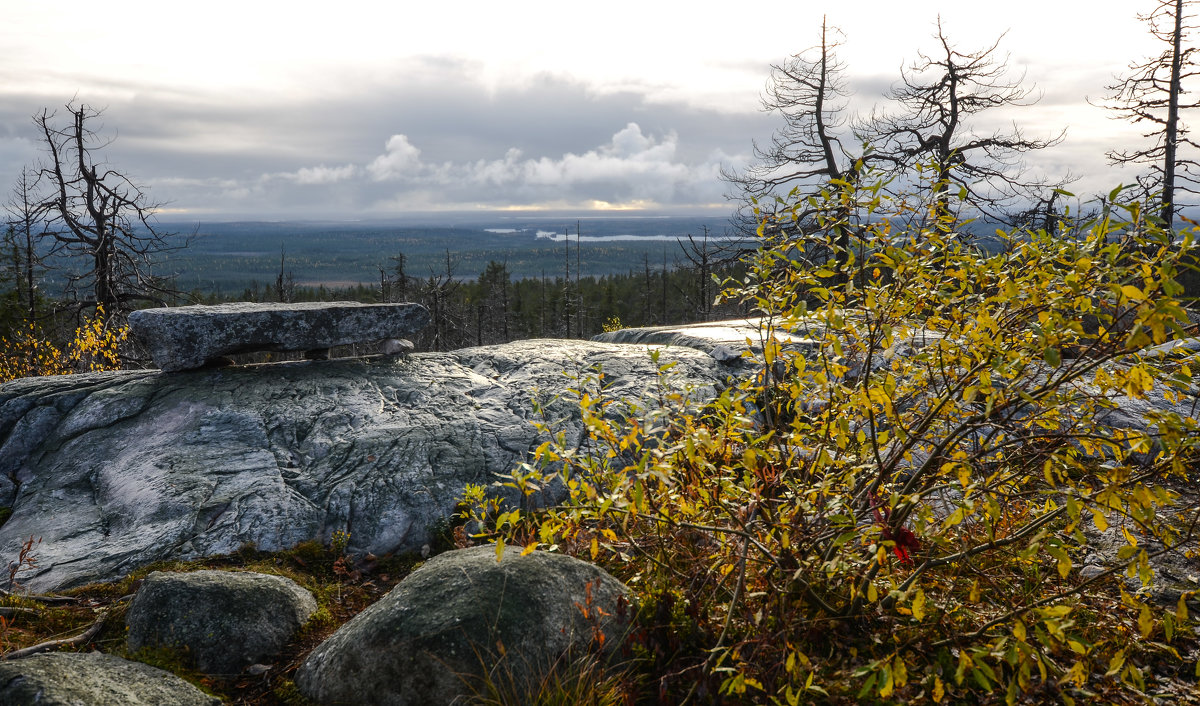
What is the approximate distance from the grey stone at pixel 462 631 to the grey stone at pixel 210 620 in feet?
2.16

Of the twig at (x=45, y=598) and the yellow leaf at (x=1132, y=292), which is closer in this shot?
the yellow leaf at (x=1132, y=292)

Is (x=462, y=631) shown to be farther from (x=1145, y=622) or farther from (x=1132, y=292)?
(x=1132, y=292)

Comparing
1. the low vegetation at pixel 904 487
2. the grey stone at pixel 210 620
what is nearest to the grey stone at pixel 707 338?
the low vegetation at pixel 904 487

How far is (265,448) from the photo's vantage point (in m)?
7.68

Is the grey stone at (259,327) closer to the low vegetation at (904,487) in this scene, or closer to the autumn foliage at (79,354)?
the autumn foliage at (79,354)

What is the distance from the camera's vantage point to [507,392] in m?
8.83

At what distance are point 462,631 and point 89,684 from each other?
1931mm

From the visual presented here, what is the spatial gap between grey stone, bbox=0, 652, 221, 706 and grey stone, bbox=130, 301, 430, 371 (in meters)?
5.79

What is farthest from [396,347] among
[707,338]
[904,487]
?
[904,487]

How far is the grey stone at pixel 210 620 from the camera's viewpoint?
14.8 ft

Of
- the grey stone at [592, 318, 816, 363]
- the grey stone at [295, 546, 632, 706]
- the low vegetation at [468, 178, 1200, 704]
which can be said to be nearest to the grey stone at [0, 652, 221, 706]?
the grey stone at [295, 546, 632, 706]

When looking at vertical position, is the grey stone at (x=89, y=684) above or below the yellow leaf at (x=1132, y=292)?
below

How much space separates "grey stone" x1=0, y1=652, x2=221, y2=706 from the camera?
3074 mm

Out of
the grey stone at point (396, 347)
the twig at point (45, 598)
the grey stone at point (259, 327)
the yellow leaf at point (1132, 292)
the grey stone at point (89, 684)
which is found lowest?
the twig at point (45, 598)
